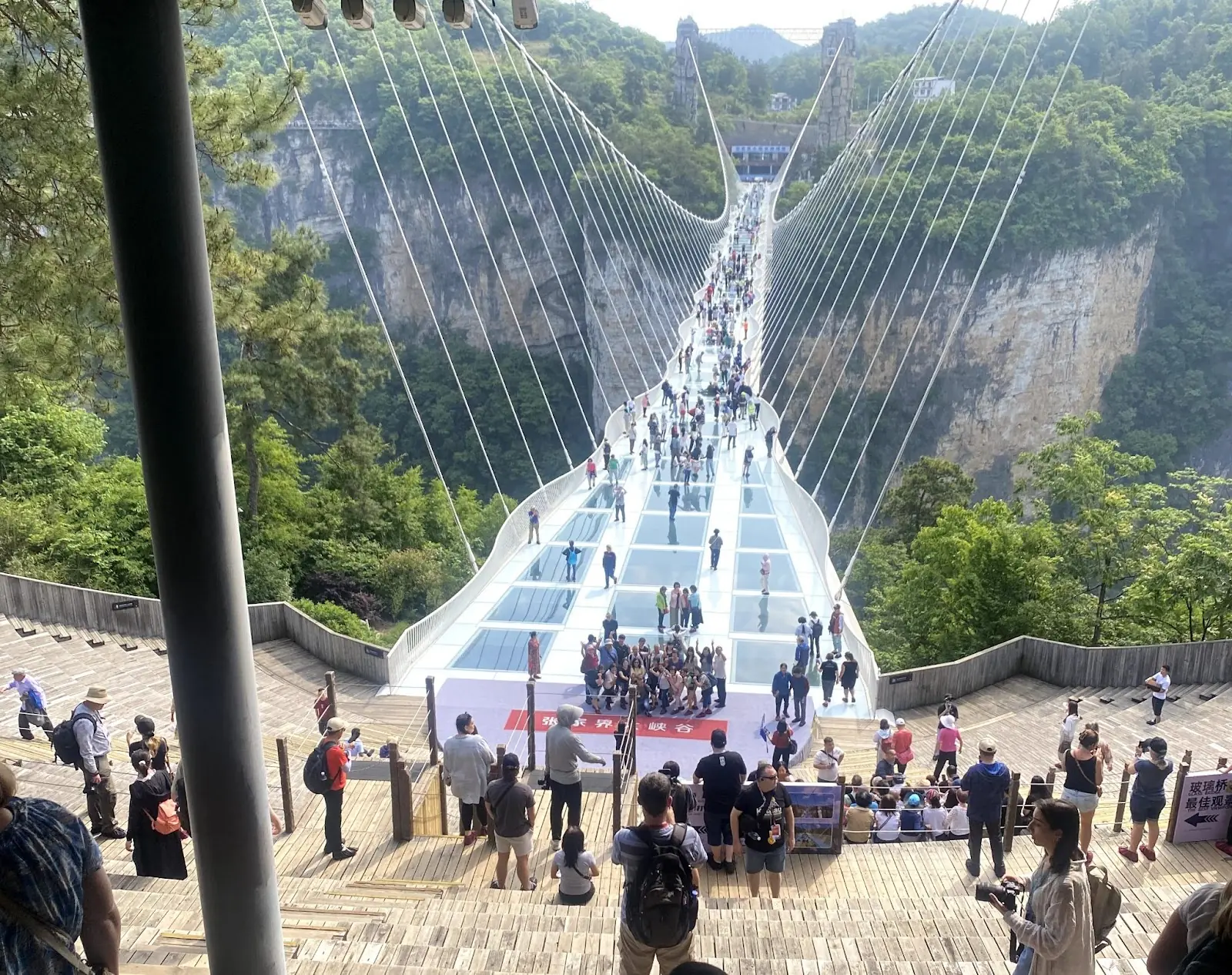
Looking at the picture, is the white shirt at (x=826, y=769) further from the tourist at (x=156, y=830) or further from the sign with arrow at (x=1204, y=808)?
the tourist at (x=156, y=830)

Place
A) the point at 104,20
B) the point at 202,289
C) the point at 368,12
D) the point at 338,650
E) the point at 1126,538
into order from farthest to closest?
the point at 1126,538
the point at 338,650
the point at 368,12
the point at 202,289
the point at 104,20

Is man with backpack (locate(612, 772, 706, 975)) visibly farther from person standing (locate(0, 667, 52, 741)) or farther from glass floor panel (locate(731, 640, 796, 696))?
glass floor panel (locate(731, 640, 796, 696))

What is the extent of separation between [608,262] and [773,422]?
34.5 meters

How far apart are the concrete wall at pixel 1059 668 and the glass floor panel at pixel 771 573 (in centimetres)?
293

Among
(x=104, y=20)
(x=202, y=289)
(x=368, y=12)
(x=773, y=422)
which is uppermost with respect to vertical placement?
(x=368, y=12)

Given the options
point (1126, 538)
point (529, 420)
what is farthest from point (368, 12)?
point (529, 420)

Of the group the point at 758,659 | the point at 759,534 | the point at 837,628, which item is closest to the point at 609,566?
the point at 758,659

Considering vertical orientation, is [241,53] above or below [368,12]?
above

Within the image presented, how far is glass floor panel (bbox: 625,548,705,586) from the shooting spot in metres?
14.2

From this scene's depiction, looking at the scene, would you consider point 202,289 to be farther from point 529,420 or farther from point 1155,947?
point 529,420

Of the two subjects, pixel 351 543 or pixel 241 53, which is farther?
pixel 241 53

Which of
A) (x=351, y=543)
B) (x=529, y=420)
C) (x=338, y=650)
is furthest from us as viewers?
(x=529, y=420)

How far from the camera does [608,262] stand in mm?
54312

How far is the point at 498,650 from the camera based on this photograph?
12.1 meters
